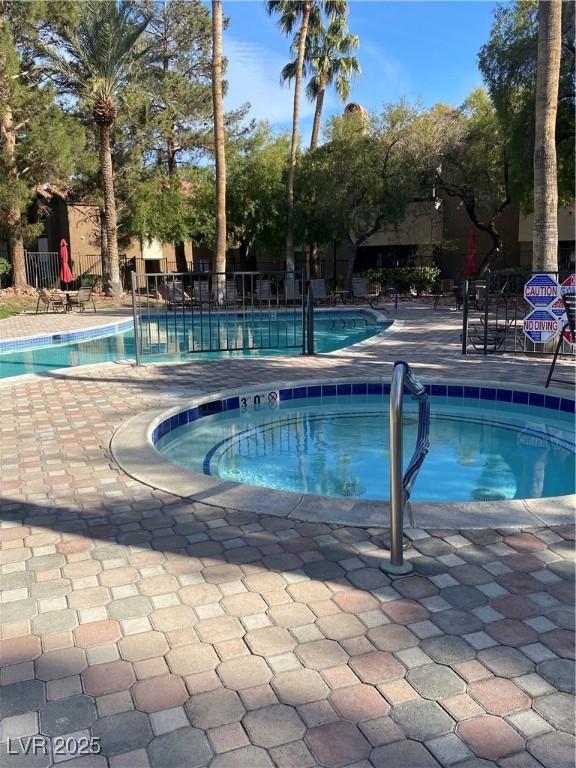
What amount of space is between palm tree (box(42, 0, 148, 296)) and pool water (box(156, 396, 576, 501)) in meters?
17.1

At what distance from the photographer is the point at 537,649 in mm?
2277

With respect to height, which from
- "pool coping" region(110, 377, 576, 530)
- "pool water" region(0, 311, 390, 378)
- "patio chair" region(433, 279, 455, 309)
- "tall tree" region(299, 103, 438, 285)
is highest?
"tall tree" region(299, 103, 438, 285)

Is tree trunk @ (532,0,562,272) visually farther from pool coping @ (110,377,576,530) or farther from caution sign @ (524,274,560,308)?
pool coping @ (110,377,576,530)

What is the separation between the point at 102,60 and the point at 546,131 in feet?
55.4

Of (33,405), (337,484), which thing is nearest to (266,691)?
(337,484)

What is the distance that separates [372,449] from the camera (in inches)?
242

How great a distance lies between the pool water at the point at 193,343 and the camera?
10680 millimetres

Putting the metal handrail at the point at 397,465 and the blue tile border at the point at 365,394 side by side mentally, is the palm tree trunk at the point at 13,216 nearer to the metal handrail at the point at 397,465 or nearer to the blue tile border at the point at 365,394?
the blue tile border at the point at 365,394

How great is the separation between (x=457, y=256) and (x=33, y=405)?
76.4 feet

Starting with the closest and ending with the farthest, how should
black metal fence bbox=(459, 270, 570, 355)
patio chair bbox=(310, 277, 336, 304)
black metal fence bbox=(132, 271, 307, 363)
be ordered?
1. black metal fence bbox=(459, 270, 570, 355)
2. black metal fence bbox=(132, 271, 307, 363)
3. patio chair bbox=(310, 277, 336, 304)

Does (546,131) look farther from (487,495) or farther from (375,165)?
(375,165)

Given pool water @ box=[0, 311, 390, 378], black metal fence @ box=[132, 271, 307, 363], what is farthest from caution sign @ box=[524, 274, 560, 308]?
pool water @ box=[0, 311, 390, 378]

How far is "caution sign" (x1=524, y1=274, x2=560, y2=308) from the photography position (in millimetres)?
7543

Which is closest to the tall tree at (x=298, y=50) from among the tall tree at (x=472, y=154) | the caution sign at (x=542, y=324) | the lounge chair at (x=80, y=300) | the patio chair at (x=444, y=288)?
the tall tree at (x=472, y=154)
